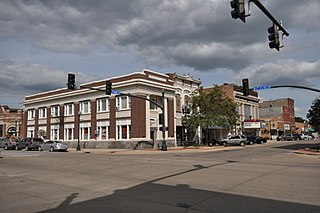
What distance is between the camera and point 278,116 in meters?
110

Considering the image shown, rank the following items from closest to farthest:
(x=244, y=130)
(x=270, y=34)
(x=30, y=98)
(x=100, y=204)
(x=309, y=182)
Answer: (x=100, y=204)
(x=309, y=182)
(x=270, y=34)
(x=30, y=98)
(x=244, y=130)

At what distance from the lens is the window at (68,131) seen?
52963mm

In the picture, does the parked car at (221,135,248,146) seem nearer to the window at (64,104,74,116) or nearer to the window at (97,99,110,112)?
the window at (97,99,110,112)

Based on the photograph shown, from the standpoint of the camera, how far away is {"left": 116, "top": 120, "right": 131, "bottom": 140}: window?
144 feet

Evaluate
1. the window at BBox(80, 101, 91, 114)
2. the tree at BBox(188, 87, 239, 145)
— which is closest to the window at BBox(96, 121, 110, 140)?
the window at BBox(80, 101, 91, 114)

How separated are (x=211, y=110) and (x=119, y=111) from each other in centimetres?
1428

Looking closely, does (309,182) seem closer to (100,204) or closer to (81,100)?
(100,204)

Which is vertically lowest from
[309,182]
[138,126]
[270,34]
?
[309,182]

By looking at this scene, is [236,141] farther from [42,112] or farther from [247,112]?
[42,112]

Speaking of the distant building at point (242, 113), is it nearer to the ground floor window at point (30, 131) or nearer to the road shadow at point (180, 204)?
the ground floor window at point (30, 131)

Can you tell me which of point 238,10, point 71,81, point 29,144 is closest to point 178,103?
point 29,144

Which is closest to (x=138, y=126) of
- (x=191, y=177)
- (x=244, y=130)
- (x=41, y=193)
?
(x=191, y=177)

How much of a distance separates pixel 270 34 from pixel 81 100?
41.6 metres

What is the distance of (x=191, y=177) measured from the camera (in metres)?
14.0
